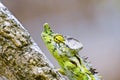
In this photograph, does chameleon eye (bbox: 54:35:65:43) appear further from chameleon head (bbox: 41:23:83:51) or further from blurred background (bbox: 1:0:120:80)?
blurred background (bbox: 1:0:120:80)

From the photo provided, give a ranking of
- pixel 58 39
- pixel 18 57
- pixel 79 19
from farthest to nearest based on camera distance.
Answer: pixel 79 19 < pixel 58 39 < pixel 18 57

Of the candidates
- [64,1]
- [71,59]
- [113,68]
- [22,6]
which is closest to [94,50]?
[113,68]

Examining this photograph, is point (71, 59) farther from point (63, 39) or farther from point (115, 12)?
point (115, 12)

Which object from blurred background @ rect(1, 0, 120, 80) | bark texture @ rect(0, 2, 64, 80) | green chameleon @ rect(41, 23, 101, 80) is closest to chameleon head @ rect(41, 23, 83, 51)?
green chameleon @ rect(41, 23, 101, 80)

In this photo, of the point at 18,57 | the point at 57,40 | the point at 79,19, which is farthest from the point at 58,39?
the point at 79,19

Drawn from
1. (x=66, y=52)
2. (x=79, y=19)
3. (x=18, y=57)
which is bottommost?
(x=18, y=57)

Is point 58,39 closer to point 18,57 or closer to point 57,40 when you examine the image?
point 57,40

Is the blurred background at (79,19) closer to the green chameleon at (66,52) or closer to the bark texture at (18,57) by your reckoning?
the green chameleon at (66,52)
